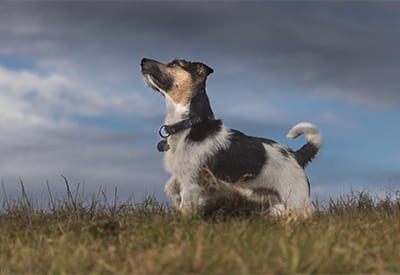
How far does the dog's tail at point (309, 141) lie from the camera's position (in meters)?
10.9

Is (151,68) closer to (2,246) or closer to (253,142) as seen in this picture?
(253,142)

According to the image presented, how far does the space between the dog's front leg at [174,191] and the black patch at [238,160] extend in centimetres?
61

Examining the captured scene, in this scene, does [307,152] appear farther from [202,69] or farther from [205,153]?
[202,69]

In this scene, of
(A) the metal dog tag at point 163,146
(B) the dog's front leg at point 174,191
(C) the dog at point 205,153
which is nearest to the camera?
(C) the dog at point 205,153

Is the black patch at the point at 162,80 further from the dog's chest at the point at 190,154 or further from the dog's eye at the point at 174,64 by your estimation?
the dog's chest at the point at 190,154

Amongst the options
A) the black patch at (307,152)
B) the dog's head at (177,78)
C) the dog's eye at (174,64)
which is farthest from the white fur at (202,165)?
the dog's eye at (174,64)

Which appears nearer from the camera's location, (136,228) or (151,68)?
(136,228)

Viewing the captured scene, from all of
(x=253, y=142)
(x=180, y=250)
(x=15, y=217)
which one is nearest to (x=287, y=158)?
(x=253, y=142)

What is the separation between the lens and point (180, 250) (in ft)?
17.1

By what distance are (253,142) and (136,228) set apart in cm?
296

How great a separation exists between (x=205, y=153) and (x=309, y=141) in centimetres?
186

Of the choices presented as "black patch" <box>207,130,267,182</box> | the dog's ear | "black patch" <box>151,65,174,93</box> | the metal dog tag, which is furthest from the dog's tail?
"black patch" <box>151,65,174,93</box>

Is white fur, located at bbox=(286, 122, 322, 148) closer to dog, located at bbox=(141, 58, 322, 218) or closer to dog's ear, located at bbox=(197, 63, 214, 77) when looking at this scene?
dog, located at bbox=(141, 58, 322, 218)

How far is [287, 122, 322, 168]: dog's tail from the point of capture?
10.9 meters
